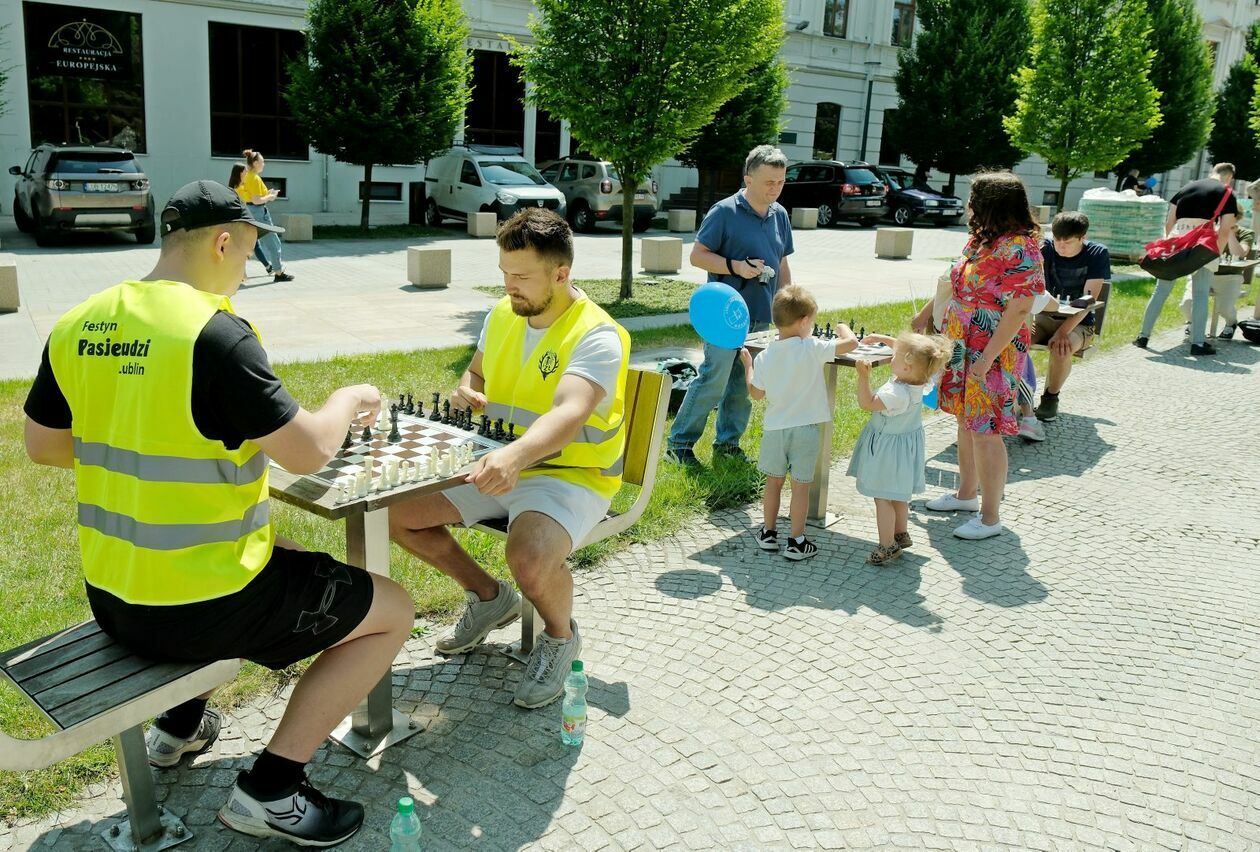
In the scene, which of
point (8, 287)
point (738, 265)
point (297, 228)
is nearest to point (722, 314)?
point (738, 265)

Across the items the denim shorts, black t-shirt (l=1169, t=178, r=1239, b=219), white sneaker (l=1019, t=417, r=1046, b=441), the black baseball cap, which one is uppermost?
black t-shirt (l=1169, t=178, r=1239, b=219)

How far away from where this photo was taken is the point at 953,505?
20.1ft

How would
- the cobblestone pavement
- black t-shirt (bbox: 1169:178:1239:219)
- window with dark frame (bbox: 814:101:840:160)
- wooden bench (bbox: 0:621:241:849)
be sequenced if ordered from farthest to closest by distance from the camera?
window with dark frame (bbox: 814:101:840:160)
black t-shirt (bbox: 1169:178:1239:219)
the cobblestone pavement
wooden bench (bbox: 0:621:241:849)

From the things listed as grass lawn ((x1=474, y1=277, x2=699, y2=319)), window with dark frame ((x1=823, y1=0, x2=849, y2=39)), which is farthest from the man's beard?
window with dark frame ((x1=823, y1=0, x2=849, y2=39))

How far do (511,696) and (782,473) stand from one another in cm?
202

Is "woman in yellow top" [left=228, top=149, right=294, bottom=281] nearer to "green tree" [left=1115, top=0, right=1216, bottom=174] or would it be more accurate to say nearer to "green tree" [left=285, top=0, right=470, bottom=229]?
"green tree" [left=285, top=0, right=470, bottom=229]

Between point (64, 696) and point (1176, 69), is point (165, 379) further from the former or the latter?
point (1176, 69)

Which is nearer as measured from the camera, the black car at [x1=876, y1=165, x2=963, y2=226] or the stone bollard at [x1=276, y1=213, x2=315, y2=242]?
the stone bollard at [x1=276, y1=213, x2=315, y2=242]

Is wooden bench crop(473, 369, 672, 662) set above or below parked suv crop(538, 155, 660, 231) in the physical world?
below

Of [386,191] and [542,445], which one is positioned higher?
[386,191]

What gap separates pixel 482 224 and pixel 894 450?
1735 centimetres

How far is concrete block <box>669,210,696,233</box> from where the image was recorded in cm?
2509

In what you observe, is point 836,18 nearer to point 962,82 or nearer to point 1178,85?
point 962,82

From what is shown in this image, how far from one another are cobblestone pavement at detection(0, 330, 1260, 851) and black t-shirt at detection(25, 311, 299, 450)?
129cm
